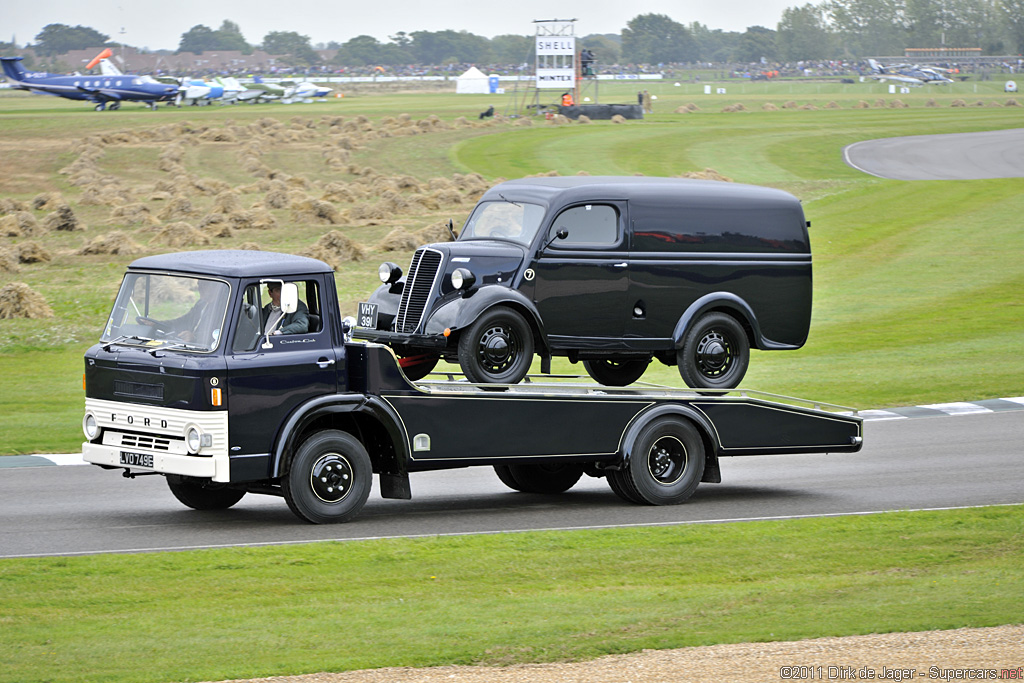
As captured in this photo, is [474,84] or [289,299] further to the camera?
[474,84]

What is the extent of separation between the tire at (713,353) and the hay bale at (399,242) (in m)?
21.8

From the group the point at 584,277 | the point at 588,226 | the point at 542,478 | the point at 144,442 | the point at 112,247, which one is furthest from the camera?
the point at 112,247

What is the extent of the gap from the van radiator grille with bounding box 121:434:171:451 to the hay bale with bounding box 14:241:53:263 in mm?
23542

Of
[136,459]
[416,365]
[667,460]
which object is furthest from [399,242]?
[136,459]

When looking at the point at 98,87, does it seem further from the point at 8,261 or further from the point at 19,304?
the point at 19,304

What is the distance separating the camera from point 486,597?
1084 cm

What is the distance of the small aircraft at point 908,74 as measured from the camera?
14762 cm

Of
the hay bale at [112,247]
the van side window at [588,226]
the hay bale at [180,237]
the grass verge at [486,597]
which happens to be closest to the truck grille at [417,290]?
the van side window at [588,226]

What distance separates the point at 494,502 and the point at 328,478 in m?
2.98

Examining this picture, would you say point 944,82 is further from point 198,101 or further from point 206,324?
point 206,324

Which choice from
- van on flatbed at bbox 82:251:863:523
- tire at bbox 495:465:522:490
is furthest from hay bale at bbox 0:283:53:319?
tire at bbox 495:465:522:490

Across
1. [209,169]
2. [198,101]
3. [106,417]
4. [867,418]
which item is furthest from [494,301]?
[198,101]

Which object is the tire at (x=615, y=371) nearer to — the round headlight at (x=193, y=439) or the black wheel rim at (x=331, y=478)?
the black wheel rim at (x=331, y=478)

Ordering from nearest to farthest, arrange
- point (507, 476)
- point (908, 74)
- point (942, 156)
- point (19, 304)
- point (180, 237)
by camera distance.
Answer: point (507, 476) < point (19, 304) < point (180, 237) < point (942, 156) < point (908, 74)
